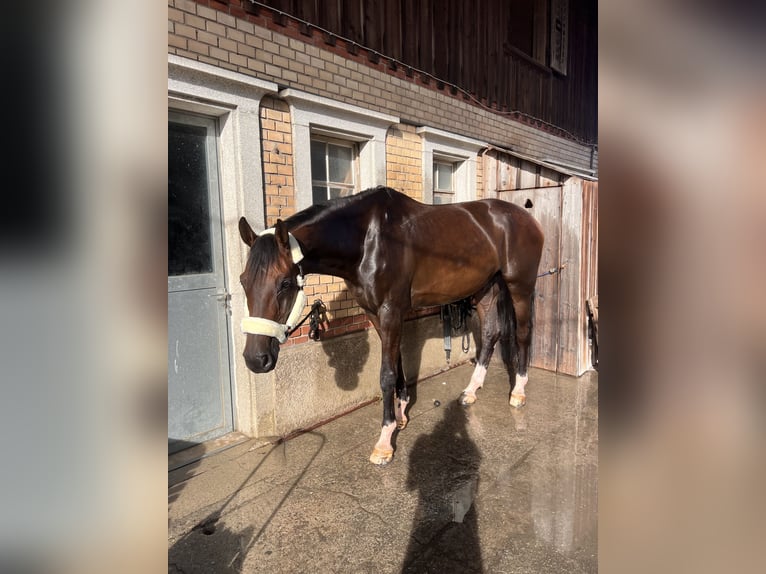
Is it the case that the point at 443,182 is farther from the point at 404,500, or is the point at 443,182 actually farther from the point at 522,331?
the point at 404,500

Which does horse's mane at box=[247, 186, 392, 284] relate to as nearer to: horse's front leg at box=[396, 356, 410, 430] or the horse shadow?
horse's front leg at box=[396, 356, 410, 430]

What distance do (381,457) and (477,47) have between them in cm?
555

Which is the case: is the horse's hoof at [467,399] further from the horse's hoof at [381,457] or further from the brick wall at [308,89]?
the horse's hoof at [381,457]

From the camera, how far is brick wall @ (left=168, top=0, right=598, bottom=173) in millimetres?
3170

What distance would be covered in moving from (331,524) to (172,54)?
3368mm

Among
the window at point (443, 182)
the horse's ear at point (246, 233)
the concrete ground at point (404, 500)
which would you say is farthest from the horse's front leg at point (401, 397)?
the window at point (443, 182)

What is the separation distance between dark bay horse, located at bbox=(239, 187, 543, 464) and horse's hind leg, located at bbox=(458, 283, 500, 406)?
0.04 ft

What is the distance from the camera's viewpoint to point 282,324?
284 centimetres

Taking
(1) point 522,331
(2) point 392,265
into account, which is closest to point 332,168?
(2) point 392,265

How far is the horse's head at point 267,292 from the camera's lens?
274 cm

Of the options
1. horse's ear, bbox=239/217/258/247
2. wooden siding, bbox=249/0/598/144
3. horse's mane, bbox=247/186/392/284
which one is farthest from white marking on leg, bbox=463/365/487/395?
wooden siding, bbox=249/0/598/144
